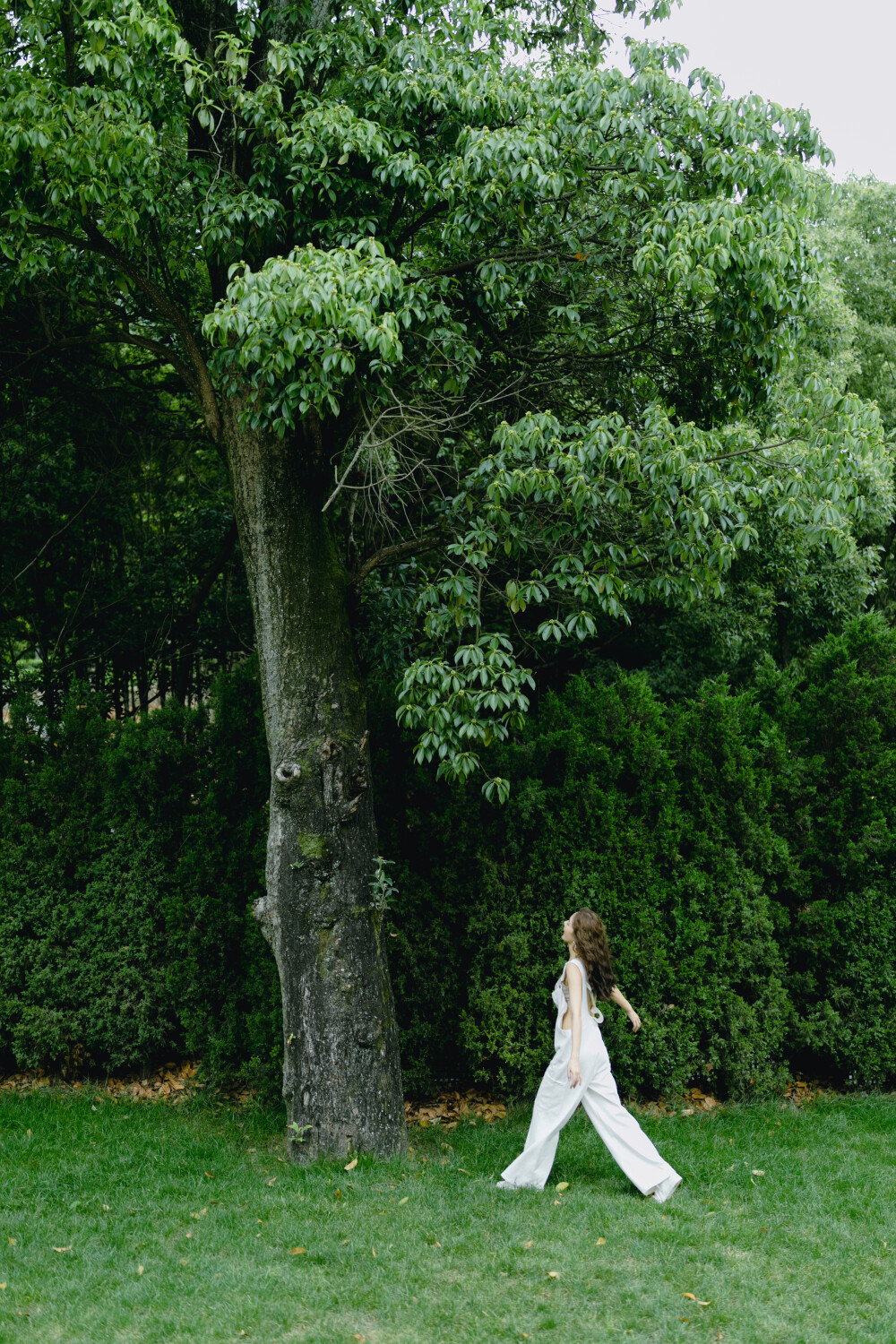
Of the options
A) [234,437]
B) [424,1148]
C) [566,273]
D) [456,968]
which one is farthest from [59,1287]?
[566,273]

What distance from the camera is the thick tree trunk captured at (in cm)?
647

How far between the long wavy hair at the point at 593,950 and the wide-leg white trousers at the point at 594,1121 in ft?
0.72

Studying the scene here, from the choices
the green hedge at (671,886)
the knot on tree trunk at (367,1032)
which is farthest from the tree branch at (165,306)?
the knot on tree trunk at (367,1032)

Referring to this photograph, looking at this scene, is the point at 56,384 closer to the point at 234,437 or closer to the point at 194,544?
the point at 194,544

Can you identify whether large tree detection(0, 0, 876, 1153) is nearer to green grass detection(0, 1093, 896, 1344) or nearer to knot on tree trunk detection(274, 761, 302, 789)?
knot on tree trunk detection(274, 761, 302, 789)

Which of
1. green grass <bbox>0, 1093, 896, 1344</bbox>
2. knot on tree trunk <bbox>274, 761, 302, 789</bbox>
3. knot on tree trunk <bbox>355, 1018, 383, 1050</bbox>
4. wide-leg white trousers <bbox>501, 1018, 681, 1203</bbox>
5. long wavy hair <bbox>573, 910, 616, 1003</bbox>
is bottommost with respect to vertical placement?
green grass <bbox>0, 1093, 896, 1344</bbox>

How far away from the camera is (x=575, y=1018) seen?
19.6 ft

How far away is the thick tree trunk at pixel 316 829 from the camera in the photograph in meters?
6.47

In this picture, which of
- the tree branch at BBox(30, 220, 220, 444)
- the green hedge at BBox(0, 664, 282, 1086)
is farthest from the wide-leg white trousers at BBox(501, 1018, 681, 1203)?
the tree branch at BBox(30, 220, 220, 444)

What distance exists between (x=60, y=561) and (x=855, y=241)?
61.1ft

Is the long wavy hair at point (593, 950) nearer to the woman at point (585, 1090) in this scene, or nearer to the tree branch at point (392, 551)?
the woman at point (585, 1090)

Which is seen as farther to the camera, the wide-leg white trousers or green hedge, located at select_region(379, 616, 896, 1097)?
green hedge, located at select_region(379, 616, 896, 1097)

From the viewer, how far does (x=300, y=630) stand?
22.3 feet

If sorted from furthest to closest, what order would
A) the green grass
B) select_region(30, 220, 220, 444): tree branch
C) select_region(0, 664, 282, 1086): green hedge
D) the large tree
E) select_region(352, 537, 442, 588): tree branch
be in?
select_region(0, 664, 282, 1086): green hedge
select_region(30, 220, 220, 444): tree branch
select_region(352, 537, 442, 588): tree branch
the large tree
the green grass
